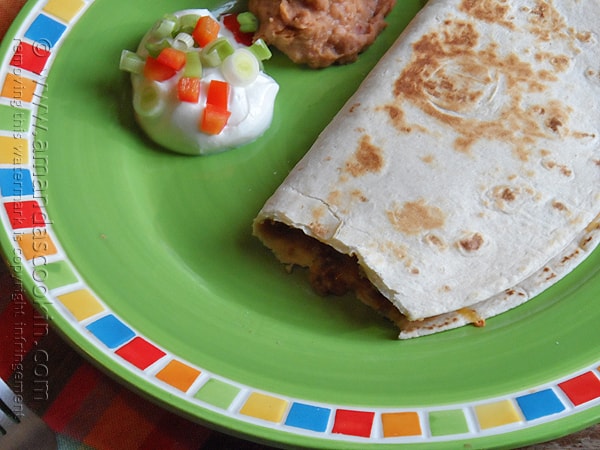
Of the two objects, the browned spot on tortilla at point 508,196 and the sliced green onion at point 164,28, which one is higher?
the browned spot on tortilla at point 508,196

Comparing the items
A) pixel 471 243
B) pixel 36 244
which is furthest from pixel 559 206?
pixel 36 244

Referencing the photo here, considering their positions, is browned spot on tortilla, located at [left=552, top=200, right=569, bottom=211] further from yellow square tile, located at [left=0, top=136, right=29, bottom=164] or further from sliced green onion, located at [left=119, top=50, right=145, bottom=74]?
yellow square tile, located at [left=0, top=136, right=29, bottom=164]

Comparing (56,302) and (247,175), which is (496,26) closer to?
(247,175)

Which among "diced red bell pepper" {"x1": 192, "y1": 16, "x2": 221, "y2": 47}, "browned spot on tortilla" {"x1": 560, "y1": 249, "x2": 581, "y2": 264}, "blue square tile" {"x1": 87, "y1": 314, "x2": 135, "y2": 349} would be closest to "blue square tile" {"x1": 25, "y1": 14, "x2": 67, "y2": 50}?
"diced red bell pepper" {"x1": 192, "y1": 16, "x2": 221, "y2": 47}

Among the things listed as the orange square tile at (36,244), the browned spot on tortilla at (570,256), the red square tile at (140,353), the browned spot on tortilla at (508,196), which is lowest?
the orange square tile at (36,244)

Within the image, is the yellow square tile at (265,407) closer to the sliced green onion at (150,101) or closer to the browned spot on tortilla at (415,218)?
the browned spot on tortilla at (415,218)

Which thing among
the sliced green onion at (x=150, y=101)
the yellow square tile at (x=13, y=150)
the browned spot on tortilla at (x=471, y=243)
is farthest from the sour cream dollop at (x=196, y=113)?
the browned spot on tortilla at (x=471, y=243)
